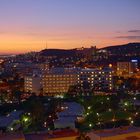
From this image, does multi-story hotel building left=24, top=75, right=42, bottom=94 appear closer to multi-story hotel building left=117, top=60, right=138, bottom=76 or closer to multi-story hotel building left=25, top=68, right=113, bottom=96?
multi-story hotel building left=25, top=68, right=113, bottom=96

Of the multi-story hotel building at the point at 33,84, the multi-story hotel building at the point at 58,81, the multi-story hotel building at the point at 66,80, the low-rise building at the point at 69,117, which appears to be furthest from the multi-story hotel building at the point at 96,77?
the low-rise building at the point at 69,117

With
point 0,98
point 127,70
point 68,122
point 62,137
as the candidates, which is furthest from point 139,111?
point 127,70

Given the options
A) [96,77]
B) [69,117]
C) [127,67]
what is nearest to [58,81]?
[96,77]

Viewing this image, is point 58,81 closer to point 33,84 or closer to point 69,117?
point 33,84

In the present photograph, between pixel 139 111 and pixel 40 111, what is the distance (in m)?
3.14

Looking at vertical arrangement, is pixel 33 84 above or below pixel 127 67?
below

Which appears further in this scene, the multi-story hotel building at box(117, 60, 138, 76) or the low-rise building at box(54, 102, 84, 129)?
the multi-story hotel building at box(117, 60, 138, 76)

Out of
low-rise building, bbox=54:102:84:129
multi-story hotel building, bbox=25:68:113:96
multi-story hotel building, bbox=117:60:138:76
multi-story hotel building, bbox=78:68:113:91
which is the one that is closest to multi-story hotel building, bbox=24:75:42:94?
multi-story hotel building, bbox=25:68:113:96

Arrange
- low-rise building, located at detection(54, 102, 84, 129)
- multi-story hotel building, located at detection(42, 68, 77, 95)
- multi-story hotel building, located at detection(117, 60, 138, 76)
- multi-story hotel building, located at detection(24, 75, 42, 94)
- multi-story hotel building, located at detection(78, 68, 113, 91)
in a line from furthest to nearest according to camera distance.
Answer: multi-story hotel building, located at detection(117, 60, 138, 76)
multi-story hotel building, located at detection(78, 68, 113, 91)
multi-story hotel building, located at detection(42, 68, 77, 95)
multi-story hotel building, located at detection(24, 75, 42, 94)
low-rise building, located at detection(54, 102, 84, 129)

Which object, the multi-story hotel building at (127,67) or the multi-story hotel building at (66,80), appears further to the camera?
the multi-story hotel building at (127,67)

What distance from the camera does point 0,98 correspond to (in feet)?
55.3

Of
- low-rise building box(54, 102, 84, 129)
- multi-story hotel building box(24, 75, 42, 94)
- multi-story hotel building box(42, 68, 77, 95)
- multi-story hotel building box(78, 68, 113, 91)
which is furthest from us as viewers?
multi-story hotel building box(78, 68, 113, 91)

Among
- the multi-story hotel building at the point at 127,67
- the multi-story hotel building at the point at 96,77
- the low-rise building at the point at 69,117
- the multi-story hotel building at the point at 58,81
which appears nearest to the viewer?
the low-rise building at the point at 69,117

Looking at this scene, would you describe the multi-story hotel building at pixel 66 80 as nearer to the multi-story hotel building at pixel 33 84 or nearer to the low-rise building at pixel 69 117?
the multi-story hotel building at pixel 33 84
